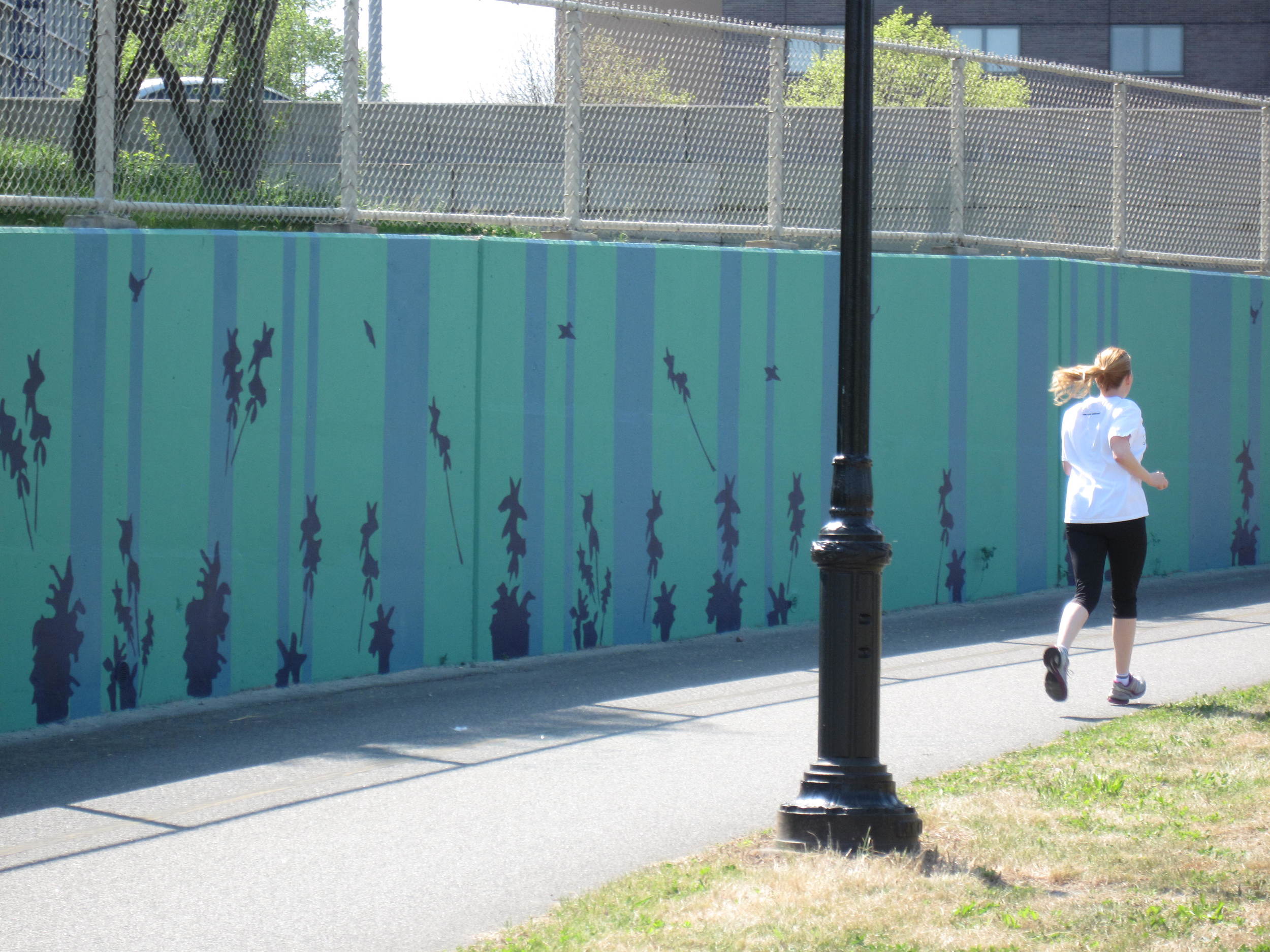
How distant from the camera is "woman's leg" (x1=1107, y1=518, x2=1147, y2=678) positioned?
7352 mm

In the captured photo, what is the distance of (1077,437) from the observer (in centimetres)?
754

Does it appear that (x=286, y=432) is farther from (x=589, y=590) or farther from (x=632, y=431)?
(x=632, y=431)

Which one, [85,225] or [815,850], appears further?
[85,225]

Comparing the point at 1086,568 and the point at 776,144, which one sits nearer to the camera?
the point at 1086,568

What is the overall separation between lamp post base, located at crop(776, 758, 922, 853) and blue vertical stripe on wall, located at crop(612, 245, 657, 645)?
4.53 m

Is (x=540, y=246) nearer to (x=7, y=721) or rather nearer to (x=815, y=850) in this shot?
(x=7, y=721)

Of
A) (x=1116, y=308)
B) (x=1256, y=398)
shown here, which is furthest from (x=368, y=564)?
(x=1256, y=398)

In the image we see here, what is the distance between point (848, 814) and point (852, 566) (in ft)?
2.74

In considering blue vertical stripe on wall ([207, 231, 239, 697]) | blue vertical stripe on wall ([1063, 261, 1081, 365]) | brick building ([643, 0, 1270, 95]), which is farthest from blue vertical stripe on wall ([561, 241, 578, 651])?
brick building ([643, 0, 1270, 95])

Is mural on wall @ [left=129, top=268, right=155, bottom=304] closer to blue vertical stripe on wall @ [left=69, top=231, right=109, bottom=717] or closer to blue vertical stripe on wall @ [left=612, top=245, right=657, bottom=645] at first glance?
blue vertical stripe on wall @ [left=69, top=231, right=109, bottom=717]

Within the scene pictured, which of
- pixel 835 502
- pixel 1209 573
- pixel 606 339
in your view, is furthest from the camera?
pixel 1209 573

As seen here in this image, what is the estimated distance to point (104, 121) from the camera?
7.76 metres

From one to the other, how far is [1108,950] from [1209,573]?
30.8ft

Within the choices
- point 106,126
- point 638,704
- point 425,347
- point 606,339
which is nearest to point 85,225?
point 106,126
